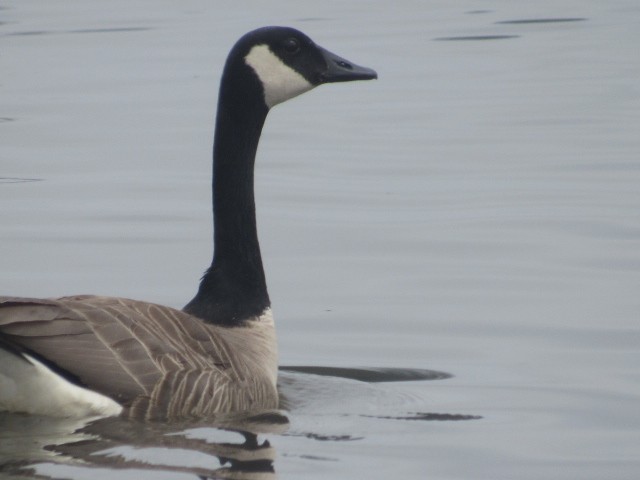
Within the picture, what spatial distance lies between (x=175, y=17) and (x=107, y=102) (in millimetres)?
10998

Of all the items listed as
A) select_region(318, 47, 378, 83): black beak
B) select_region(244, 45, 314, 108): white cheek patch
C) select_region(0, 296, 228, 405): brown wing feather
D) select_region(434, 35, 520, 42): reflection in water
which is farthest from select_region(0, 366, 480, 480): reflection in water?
select_region(434, 35, 520, 42): reflection in water

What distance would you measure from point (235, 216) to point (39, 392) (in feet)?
7.16

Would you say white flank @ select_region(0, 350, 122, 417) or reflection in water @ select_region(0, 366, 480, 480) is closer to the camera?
reflection in water @ select_region(0, 366, 480, 480)

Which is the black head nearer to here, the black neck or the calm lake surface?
the black neck

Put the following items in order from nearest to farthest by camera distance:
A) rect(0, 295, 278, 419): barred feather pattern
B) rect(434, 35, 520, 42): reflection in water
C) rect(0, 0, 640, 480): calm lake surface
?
1. rect(0, 295, 278, 419): barred feather pattern
2. rect(0, 0, 640, 480): calm lake surface
3. rect(434, 35, 520, 42): reflection in water

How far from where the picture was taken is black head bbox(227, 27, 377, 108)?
8.24 m

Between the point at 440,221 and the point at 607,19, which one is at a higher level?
the point at 607,19

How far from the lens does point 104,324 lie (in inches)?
272

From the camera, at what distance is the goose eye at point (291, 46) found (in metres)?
8.34

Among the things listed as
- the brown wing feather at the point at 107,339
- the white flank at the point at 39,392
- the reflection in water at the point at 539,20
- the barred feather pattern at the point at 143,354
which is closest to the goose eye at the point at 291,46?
the barred feather pattern at the point at 143,354

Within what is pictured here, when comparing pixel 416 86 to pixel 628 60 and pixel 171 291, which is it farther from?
pixel 171 291

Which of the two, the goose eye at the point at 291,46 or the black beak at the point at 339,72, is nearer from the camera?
the goose eye at the point at 291,46

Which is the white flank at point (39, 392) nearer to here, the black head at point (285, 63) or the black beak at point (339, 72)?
the black head at point (285, 63)

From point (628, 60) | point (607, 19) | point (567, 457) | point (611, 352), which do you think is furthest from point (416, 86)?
point (567, 457)
